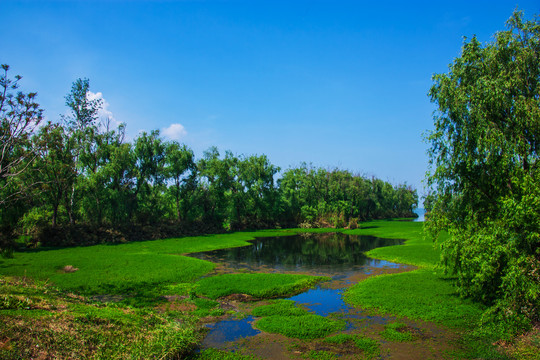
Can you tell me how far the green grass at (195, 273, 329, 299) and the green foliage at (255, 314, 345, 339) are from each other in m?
4.06

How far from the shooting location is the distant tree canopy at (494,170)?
37.3ft

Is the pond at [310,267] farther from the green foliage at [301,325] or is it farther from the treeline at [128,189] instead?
the treeline at [128,189]

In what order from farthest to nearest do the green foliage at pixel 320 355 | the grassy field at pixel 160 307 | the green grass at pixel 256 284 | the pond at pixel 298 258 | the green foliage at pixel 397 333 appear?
the pond at pixel 298 258
the green grass at pixel 256 284
the green foliage at pixel 397 333
the green foliage at pixel 320 355
the grassy field at pixel 160 307

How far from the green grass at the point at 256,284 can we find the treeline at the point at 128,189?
508 inches

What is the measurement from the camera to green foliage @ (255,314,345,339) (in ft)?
40.3

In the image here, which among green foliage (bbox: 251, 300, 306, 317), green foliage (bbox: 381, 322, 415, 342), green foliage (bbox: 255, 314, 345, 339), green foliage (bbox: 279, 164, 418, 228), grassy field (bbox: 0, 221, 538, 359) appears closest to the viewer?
grassy field (bbox: 0, 221, 538, 359)

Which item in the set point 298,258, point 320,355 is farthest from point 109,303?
point 298,258

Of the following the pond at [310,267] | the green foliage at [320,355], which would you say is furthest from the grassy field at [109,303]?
the green foliage at [320,355]

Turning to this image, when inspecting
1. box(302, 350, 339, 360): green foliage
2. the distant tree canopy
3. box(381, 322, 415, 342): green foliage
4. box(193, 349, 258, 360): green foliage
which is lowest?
box(193, 349, 258, 360): green foliage

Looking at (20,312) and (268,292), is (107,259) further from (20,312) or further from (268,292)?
(20,312)

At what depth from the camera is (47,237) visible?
35062mm

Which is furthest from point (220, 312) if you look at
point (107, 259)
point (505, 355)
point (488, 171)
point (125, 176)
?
point (125, 176)

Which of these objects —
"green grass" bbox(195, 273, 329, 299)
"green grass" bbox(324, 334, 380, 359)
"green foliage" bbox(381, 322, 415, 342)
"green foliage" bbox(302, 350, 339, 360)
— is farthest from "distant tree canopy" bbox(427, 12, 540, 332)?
"green grass" bbox(195, 273, 329, 299)

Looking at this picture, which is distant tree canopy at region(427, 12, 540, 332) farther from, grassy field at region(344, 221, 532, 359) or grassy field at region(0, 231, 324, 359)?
grassy field at region(0, 231, 324, 359)
